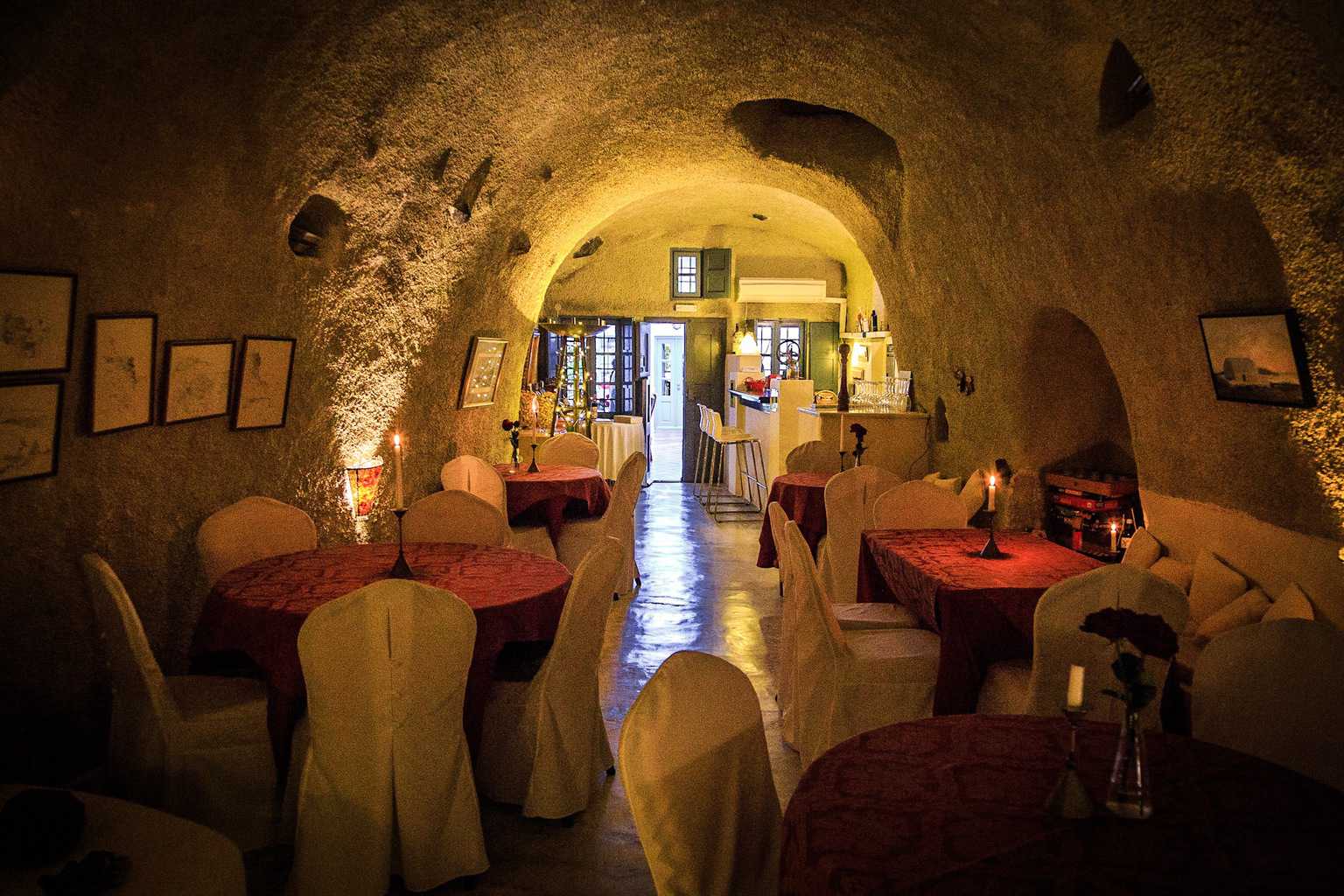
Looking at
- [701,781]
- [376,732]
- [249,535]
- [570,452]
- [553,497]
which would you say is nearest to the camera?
[701,781]

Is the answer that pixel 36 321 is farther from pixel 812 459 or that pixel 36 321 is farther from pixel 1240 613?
pixel 812 459

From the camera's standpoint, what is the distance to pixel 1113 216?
4188 millimetres

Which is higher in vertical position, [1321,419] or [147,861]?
[1321,419]

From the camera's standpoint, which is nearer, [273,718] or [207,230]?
[273,718]

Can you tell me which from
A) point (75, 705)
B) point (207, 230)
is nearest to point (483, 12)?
point (207, 230)

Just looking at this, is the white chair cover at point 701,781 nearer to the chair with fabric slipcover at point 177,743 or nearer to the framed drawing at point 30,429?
the chair with fabric slipcover at point 177,743

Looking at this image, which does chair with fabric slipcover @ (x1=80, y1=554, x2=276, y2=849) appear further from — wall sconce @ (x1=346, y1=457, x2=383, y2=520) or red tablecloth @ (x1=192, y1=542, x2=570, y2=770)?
wall sconce @ (x1=346, y1=457, x2=383, y2=520)

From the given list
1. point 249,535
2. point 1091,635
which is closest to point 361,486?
point 249,535

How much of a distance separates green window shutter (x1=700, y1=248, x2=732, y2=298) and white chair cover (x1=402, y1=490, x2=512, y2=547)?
329 inches

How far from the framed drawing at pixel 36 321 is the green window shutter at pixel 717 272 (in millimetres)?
9709

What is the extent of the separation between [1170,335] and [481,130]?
3727mm

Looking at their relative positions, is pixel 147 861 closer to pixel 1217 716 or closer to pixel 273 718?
pixel 273 718

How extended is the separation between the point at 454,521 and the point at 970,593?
2.36 metres

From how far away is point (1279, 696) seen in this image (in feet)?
Answer: 7.69
